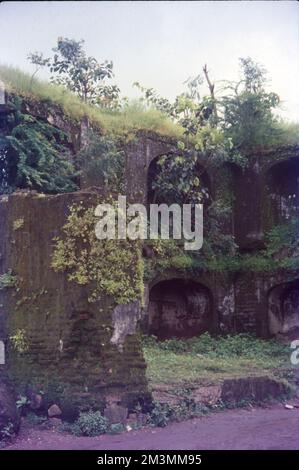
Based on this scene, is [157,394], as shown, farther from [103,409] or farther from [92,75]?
[92,75]

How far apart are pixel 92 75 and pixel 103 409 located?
1079cm

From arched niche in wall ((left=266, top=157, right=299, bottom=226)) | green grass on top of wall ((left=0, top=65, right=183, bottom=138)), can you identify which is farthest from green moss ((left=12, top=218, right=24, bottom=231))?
arched niche in wall ((left=266, top=157, right=299, bottom=226))

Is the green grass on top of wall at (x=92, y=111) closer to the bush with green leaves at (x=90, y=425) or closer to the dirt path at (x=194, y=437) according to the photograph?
the bush with green leaves at (x=90, y=425)

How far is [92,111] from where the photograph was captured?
13.8 metres

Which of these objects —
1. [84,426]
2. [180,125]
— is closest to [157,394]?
[84,426]

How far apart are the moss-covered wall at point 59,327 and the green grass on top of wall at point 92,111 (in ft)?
18.6

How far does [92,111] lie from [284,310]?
6.87 metres

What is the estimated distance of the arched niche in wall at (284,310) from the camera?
1436cm

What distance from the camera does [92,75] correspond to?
50.8 ft

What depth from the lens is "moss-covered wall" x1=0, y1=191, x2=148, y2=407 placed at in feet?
22.5

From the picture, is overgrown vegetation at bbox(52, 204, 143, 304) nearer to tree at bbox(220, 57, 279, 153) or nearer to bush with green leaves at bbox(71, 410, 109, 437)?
bush with green leaves at bbox(71, 410, 109, 437)

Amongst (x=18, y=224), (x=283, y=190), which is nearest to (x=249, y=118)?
(x=283, y=190)

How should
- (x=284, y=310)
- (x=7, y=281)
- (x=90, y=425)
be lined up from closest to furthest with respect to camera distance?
(x=90, y=425) → (x=7, y=281) → (x=284, y=310)

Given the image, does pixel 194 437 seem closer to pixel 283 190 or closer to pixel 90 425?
pixel 90 425
